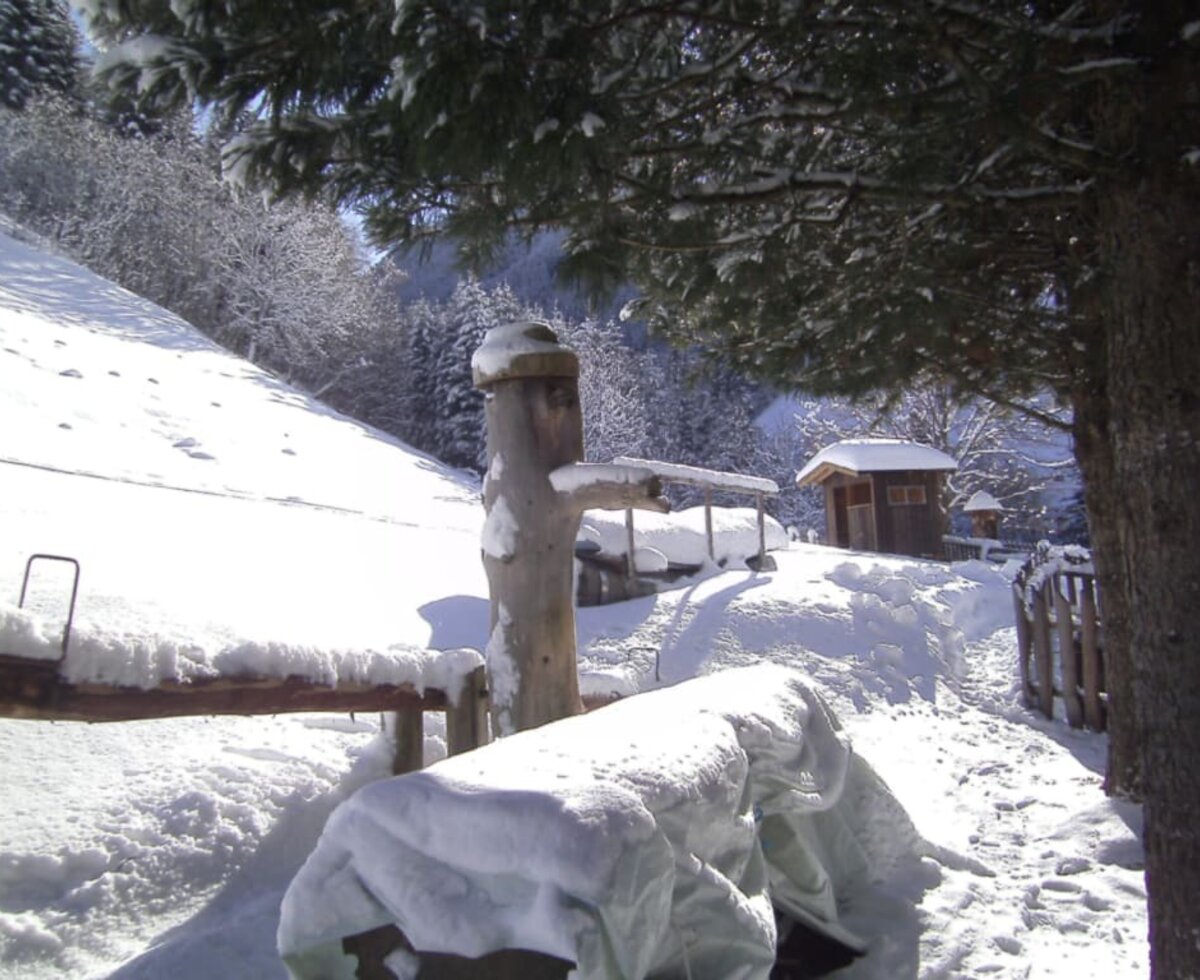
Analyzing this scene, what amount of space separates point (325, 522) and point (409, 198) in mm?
10019

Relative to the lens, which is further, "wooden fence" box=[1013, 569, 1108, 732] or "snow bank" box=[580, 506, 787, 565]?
"snow bank" box=[580, 506, 787, 565]

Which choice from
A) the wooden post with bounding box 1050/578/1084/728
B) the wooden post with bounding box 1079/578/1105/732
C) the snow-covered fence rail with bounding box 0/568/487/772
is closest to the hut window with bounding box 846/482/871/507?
the wooden post with bounding box 1050/578/1084/728

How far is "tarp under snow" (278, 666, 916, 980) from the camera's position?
167cm

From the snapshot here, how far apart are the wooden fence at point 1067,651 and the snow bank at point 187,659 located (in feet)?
19.1

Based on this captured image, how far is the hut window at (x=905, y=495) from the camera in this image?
24.2m

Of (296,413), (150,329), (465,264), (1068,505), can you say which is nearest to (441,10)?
(465,264)

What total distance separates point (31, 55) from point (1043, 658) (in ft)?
136

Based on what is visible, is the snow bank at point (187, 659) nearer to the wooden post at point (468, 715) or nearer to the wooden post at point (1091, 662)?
the wooden post at point (468, 715)

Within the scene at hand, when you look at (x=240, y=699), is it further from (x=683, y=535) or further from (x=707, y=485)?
(x=683, y=535)

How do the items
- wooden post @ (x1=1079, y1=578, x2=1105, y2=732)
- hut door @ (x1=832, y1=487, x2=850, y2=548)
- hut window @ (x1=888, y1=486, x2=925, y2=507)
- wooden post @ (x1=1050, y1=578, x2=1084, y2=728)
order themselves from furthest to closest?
hut door @ (x1=832, y1=487, x2=850, y2=548) → hut window @ (x1=888, y1=486, x2=925, y2=507) → wooden post @ (x1=1050, y1=578, x2=1084, y2=728) → wooden post @ (x1=1079, y1=578, x2=1105, y2=732)

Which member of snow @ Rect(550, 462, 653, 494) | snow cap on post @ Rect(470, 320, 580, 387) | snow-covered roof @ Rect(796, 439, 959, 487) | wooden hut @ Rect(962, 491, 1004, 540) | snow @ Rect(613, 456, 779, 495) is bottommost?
snow @ Rect(550, 462, 653, 494)

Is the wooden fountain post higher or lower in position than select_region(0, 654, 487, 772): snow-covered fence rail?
higher

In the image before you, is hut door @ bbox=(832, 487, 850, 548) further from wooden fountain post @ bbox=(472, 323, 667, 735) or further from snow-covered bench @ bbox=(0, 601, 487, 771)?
wooden fountain post @ bbox=(472, 323, 667, 735)

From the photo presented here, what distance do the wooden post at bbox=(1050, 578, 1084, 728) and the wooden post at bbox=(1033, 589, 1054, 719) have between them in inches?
10.6
